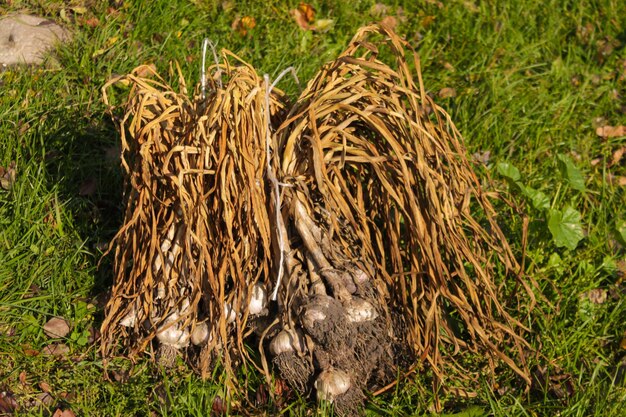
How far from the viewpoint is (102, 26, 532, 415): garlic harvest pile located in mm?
2545

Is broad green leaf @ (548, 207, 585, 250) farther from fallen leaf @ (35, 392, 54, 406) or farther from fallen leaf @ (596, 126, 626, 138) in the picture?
fallen leaf @ (35, 392, 54, 406)

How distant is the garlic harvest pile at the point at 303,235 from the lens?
8.35 ft

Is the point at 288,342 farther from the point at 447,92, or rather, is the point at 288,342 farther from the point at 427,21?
the point at 427,21

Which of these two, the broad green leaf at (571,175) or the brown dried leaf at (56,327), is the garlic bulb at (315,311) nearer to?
the brown dried leaf at (56,327)

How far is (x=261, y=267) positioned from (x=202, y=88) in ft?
2.08

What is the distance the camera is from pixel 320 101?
2.56 meters

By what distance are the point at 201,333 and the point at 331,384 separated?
1.55 ft

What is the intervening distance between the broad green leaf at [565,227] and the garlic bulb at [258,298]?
3.77ft

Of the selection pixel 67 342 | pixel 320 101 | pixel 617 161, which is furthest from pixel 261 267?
pixel 617 161

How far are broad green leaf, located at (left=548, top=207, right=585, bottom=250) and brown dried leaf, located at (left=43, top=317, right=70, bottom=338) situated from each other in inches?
71.2

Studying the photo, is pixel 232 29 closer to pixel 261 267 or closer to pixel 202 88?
pixel 202 88

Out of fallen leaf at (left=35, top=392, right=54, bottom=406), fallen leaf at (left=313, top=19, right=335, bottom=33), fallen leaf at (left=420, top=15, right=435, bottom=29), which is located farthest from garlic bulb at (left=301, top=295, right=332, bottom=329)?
fallen leaf at (left=420, top=15, right=435, bottom=29)

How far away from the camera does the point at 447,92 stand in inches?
155

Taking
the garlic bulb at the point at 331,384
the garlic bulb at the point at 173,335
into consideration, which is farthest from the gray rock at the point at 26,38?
the garlic bulb at the point at 331,384
